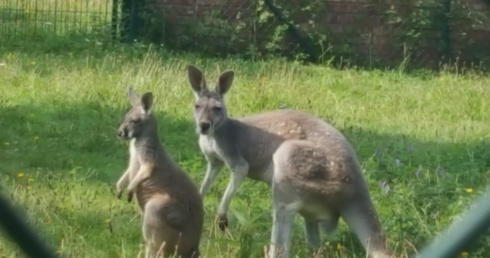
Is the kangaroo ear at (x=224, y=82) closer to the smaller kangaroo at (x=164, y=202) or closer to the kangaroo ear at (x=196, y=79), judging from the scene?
the kangaroo ear at (x=196, y=79)

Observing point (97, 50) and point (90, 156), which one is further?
point (97, 50)

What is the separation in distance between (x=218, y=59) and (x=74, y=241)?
9479 millimetres

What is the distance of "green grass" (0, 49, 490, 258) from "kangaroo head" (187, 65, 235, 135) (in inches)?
20.6

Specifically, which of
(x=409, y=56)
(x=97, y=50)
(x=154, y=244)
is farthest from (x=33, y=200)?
(x=409, y=56)

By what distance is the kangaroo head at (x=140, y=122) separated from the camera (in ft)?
19.9

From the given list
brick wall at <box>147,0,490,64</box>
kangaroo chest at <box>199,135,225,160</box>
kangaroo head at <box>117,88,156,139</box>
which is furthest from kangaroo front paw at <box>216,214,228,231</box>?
brick wall at <box>147,0,490,64</box>

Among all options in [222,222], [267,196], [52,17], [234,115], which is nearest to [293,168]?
[222,222]

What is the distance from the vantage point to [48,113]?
9.72 metres

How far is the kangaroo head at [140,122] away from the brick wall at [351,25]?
969 centimetres

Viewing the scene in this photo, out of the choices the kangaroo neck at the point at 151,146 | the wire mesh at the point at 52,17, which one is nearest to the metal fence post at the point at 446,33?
the wire mesh at the point at 52,17

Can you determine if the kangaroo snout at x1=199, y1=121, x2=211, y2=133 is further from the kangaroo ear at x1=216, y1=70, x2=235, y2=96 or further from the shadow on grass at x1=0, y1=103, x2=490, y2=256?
the shadow on grass at x1=0, y1=103, x2=490, y2=256

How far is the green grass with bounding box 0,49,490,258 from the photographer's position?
6102 millimetres

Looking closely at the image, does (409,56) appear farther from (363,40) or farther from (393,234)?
(393,234)

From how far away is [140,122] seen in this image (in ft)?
20.0
